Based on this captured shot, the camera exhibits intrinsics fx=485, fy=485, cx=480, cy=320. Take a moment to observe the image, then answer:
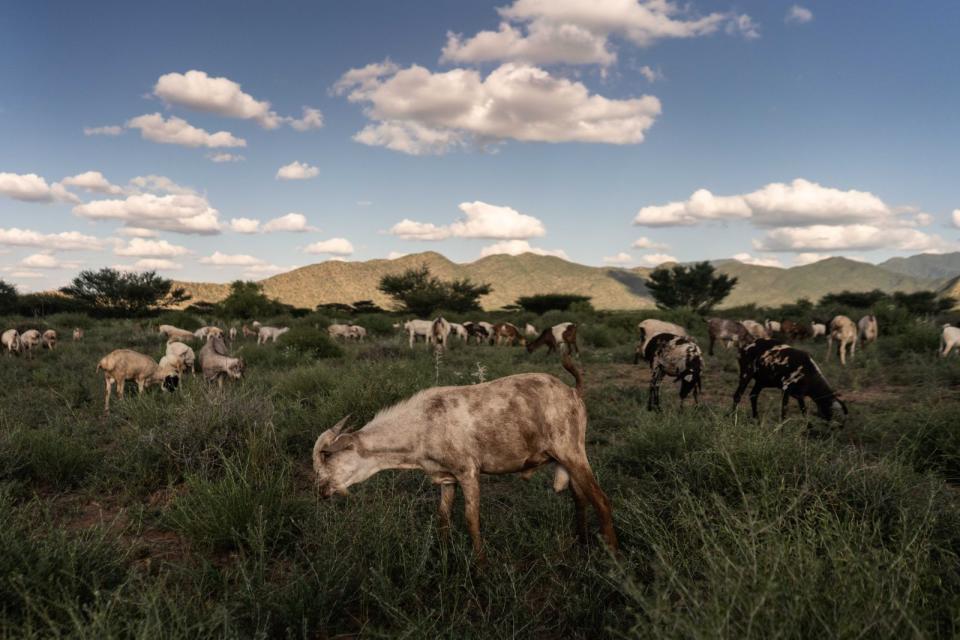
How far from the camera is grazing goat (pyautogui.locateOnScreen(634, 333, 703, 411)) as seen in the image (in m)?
8.64

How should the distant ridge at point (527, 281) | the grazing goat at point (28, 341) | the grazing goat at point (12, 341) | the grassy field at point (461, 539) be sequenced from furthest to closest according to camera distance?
the distant ridge at point (527, 281), the grazing goat at point (12, 341), the grazing goat at point (28, 341), the grassy field at point (461, 539)

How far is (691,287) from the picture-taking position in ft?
168

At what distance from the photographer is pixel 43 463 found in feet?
17.1

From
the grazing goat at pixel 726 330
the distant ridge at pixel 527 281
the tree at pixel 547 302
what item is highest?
the distant ridge at pixel 527 281

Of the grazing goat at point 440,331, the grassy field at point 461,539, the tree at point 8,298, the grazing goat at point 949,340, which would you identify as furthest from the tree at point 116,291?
the grazing goat at point 949,340

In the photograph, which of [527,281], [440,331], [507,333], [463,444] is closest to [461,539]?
[463,444]

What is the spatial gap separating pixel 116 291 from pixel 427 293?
26429 millimetres

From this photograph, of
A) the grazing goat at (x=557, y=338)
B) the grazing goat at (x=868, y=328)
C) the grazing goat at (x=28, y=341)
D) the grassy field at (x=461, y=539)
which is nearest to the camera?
the grassy field at (x=461, y=539)

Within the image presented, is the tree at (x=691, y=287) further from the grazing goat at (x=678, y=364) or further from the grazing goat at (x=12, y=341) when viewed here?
the grazing goat at (x=12, y=341)

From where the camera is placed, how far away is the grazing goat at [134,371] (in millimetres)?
9590

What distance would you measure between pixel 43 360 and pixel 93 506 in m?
14.0

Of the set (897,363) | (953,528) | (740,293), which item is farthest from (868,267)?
(953,528)

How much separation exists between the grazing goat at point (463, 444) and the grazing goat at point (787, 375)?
15.9 feet

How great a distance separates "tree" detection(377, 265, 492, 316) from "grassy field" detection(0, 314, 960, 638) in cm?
3528
